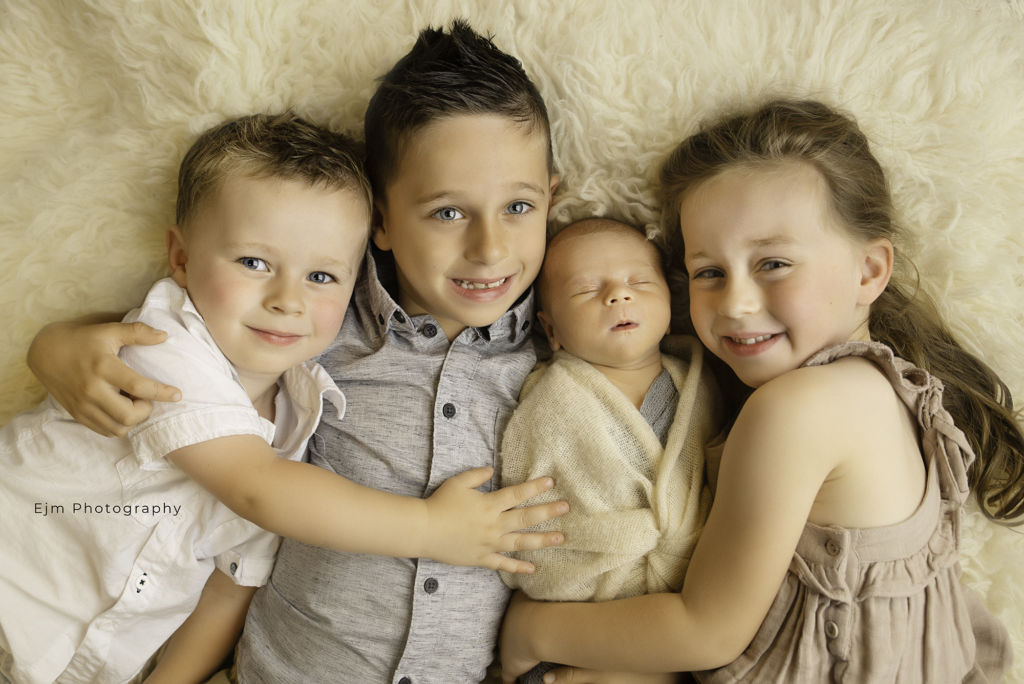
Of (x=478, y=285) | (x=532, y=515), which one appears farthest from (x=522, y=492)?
(x=478, y=285)

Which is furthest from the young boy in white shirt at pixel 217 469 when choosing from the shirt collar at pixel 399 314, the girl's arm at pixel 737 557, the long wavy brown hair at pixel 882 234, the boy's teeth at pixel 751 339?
the long wavy brown hair at pixel 882 234

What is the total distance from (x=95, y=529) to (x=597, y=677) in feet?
3.36

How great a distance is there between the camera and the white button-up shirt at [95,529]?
5.11 ft

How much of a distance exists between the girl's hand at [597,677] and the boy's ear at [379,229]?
96cm

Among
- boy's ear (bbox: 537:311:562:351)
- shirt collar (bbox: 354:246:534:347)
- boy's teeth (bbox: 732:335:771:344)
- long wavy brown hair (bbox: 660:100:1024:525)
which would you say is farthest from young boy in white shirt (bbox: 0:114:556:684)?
long wavy brown hair (bbox: 660:100:1024:525)

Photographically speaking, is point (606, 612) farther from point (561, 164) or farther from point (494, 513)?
point (561, 164)

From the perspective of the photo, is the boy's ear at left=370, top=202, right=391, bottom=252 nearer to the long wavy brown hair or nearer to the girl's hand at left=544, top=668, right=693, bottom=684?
the long wavy brown hair

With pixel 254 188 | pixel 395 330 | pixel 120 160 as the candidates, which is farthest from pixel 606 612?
pixel 120 160

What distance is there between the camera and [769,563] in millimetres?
1376

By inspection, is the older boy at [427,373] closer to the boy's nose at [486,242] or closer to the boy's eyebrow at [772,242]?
the boy's nose at [486,242]

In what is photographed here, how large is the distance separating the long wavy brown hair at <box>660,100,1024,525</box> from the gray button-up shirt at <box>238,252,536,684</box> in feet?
1.73

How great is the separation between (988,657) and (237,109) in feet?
6.14

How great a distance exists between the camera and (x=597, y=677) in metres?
1.59

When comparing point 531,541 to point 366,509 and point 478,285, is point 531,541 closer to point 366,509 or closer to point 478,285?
point 366,509
